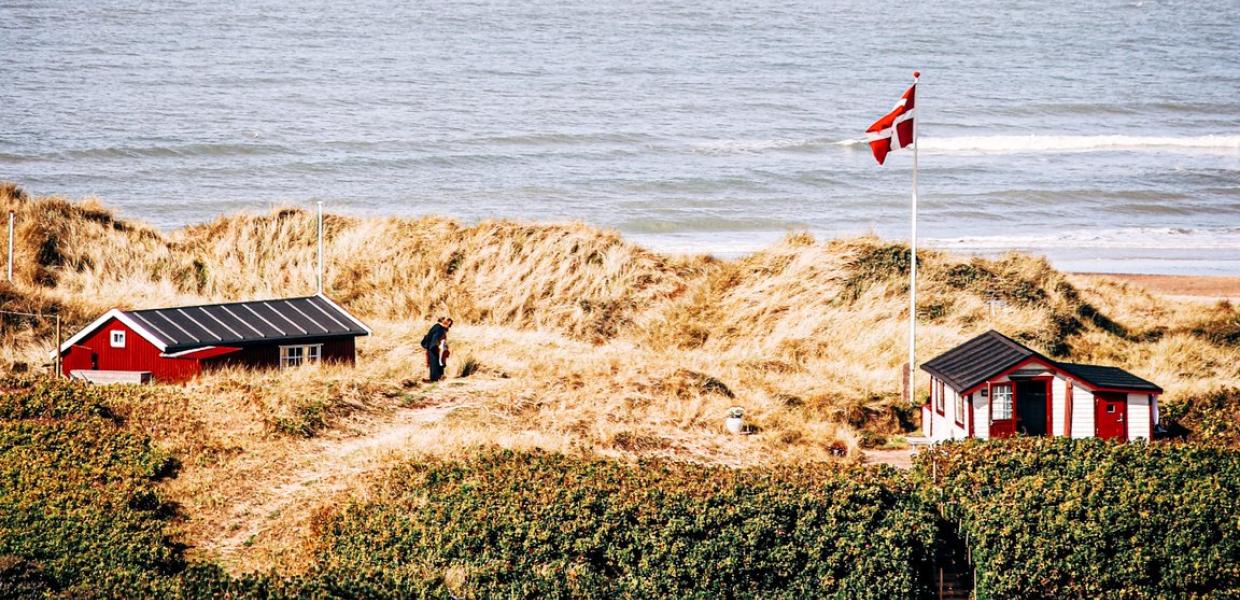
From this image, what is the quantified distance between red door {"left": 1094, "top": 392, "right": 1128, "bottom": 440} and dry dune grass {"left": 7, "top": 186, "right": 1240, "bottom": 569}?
10.6ft

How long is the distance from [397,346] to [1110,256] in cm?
2569

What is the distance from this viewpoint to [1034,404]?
796 inches

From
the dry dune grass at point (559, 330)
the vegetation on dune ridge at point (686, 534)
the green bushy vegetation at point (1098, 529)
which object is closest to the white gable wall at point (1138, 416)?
the vegetation on dune ridge at point (686, 534)

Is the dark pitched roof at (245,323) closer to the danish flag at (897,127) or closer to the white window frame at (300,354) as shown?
the white window frame at (300,354)

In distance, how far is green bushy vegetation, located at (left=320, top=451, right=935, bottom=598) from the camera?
15.5m

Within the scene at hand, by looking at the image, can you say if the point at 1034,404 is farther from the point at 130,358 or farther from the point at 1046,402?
the point at 130,358

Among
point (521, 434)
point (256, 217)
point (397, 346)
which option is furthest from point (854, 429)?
point (256, 217)

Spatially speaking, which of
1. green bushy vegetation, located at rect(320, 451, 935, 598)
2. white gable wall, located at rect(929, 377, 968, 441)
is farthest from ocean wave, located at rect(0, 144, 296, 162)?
green bushy vegetation, located at rect(320, 451, 935, 598)

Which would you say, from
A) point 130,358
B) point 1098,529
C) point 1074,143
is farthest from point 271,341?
point 1074,143

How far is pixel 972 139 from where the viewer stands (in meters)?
66.7

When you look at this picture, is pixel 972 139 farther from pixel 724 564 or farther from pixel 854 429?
pixel 724 564

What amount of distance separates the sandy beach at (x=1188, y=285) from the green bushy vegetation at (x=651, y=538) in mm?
21514

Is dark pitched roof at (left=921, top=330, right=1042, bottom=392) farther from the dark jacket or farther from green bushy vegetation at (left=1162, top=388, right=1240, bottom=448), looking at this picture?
the dark jacket

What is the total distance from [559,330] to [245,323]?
26.0ft
